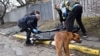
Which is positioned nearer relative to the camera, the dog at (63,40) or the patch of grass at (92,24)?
the dog at (63,40)

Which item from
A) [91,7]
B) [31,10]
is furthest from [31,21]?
[31,10]

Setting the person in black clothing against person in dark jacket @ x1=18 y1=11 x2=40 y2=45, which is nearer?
the person in black clothing

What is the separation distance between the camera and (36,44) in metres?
11.8

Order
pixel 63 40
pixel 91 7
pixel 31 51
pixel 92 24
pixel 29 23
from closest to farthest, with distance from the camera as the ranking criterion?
pixel 63 40 → pixel 31 51 → pixel 29 23 → pixel 92 24 → pixel 91 7

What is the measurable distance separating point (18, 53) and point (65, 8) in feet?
8.01

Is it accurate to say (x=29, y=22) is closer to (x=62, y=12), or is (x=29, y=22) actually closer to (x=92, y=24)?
(x=62, y=12)

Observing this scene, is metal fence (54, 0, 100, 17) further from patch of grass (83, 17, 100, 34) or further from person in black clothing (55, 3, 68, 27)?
person in black clothing (55, 3, 68, 27)

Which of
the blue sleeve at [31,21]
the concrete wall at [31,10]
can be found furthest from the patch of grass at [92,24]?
the concrete wall at [31,10]

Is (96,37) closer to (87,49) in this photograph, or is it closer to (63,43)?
(87,49)

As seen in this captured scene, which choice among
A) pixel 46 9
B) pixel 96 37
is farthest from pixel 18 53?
pixel 46 9

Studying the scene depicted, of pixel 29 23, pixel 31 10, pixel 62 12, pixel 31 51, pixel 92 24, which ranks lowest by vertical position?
pixel 31 10

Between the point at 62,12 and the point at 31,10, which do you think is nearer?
the point at 62,12

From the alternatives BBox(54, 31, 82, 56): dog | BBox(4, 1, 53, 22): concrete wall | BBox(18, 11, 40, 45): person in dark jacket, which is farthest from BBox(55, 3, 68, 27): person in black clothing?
BBox(4, 1, 53, 22): concrete wall

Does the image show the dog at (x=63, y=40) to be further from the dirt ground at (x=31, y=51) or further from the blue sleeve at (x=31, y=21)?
the blue sleeve at (x=31, y=21)
